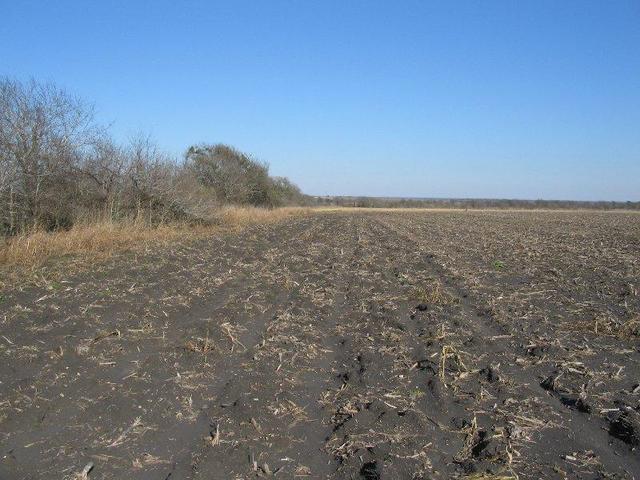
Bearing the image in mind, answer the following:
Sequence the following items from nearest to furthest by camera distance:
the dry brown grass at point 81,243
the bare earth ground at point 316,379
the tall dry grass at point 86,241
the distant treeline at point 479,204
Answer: the bare earth ground at point 316,379 < the dry brown grass at point 81,243 < the tall dry grass at point 86,241 < the distant treeline at point 479,204

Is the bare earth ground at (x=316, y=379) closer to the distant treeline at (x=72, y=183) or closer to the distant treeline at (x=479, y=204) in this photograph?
the distant treeline at (x=72, y=183)

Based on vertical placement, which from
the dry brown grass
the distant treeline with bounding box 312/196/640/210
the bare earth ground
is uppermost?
the distant treeline with bounding box 312/196/640/210

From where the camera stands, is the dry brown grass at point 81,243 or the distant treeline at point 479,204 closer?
the dry brown grass at point 81,243

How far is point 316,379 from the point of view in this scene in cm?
496

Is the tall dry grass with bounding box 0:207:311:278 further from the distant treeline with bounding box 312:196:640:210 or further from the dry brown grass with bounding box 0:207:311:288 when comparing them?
the distant treeline with bounding box 312:196:640:210

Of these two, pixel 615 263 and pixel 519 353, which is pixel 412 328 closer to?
pixel 519 353

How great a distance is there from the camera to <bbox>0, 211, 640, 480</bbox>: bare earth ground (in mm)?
3475

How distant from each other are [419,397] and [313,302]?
392 centimetres

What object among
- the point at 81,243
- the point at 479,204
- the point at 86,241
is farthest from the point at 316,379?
the point at 479,204

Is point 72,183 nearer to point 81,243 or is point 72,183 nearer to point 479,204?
point 81,243

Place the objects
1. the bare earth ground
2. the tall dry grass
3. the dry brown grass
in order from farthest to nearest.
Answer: the tall dry grass < the dry brown grass < the bare earth ground

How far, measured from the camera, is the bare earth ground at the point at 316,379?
3.47 m

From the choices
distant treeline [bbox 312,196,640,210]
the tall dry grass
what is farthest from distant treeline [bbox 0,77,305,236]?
distant treeline [bbox 312,196,640,210]

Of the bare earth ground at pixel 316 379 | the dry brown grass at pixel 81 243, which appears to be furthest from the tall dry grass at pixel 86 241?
the bare earth ground at pixel 316 379
